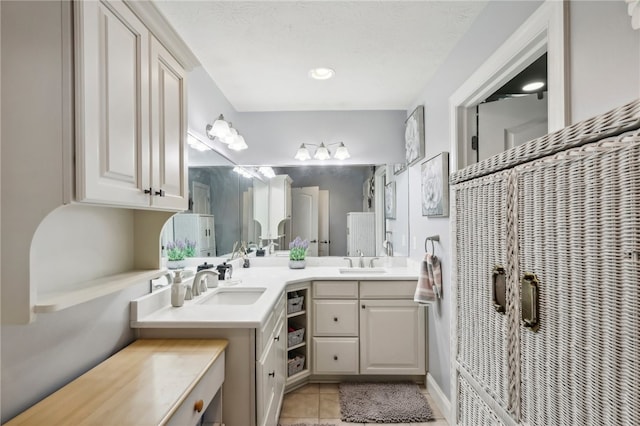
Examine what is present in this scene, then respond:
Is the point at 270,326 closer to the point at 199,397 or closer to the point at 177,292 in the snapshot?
the point at 177,292

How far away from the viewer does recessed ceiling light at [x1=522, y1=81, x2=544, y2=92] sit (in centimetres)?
221

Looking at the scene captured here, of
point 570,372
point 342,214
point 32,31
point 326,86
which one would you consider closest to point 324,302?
point 342,214

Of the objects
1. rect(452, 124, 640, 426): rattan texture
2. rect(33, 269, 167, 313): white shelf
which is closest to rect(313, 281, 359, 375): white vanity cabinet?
rect(33, 269, 167, 313): white shelf

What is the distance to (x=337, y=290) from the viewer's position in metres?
2.61

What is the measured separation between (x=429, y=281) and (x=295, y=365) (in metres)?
1.22

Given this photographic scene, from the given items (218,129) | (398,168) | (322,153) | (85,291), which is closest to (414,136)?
(398,168)

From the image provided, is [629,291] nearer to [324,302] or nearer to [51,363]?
[51,363]

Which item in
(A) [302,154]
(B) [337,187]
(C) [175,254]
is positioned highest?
(A) [302,154]

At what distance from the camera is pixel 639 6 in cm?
76

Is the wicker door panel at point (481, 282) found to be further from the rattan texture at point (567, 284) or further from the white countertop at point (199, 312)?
the white countertop at point (199, 312)

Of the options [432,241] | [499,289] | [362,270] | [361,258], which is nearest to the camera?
[499,289]

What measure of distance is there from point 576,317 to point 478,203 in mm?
433

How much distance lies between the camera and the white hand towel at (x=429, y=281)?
7.56ft

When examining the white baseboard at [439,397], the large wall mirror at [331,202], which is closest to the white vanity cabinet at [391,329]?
the white baseboard at [439,397]
